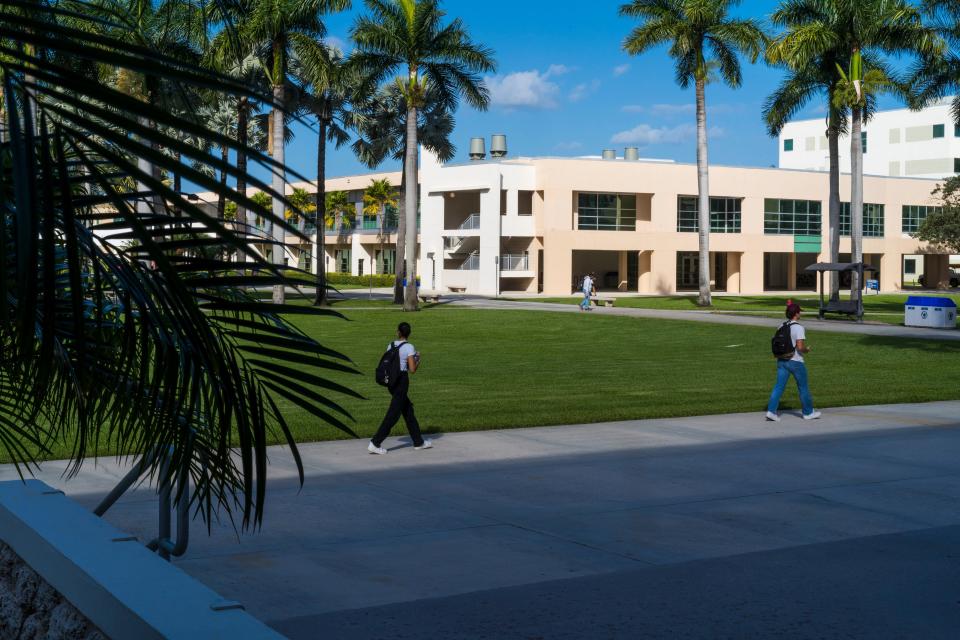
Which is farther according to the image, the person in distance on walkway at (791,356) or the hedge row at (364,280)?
the hedge row at (364,280)

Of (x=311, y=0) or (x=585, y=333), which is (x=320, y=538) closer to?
(x=585, y=333)

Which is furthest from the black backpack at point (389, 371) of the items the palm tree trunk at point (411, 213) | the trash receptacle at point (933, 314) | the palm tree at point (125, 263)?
the palm tree trunk at point (411, 213)

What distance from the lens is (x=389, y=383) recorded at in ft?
42.2

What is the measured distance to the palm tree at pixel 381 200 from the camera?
92062mm

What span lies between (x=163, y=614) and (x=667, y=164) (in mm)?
73777

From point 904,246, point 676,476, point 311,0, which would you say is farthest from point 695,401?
point 904,246

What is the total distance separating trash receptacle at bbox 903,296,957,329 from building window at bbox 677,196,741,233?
40.1 m

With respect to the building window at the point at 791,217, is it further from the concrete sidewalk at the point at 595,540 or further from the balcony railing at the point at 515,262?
the concrete sidewalk at the point at 595,540

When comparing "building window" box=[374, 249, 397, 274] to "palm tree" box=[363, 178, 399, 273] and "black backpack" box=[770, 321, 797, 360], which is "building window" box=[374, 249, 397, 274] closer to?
"palm tree" box=[363, 178, 399, 273]

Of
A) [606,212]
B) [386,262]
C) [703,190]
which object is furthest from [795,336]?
[386,262]

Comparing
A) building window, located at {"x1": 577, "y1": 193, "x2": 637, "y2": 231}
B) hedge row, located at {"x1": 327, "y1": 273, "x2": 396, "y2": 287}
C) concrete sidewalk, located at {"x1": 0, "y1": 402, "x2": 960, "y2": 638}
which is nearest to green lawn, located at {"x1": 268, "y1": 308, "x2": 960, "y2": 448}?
concrete sidewalk, located at {"x1": 0, "y1": 402, "x2": 960, "y2": 638}

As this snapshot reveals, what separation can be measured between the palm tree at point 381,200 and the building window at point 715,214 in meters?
25.3

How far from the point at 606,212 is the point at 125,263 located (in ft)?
241

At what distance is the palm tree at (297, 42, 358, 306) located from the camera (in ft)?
148
